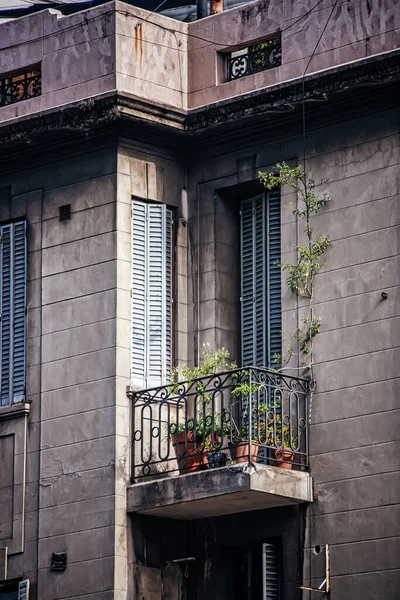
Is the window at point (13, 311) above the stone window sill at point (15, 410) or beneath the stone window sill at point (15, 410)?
above

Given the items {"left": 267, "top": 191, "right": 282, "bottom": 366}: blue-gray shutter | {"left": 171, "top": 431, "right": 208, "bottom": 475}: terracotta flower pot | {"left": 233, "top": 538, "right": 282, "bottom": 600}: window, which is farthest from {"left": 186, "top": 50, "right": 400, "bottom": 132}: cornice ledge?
{"left": 233, "top": 538, "right": 282, "bottom": 600}: window

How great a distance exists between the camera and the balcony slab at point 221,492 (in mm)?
20734

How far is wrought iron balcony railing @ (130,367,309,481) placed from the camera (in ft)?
69.9

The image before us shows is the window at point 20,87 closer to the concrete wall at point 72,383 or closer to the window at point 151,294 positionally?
the concrete wall at point 72,383

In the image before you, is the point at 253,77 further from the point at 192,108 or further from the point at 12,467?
the point at 12,467

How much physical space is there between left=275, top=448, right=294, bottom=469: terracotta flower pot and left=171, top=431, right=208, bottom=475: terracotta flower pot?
2.81 ft

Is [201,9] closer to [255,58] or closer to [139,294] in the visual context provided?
[255,58]

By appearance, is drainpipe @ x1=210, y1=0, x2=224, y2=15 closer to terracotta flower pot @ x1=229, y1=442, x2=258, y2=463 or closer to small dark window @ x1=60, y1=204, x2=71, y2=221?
small dark window @ x1=60, y1=204, x2=71, y2=221

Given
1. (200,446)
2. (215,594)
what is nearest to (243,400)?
(200,446)

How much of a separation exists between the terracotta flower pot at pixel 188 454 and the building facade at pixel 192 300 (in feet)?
0.17

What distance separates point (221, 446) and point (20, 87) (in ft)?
19.0

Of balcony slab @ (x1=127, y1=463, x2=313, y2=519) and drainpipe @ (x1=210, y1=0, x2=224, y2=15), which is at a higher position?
drainpipe @ (x1=210, y1=0, x2=224, y2=15)

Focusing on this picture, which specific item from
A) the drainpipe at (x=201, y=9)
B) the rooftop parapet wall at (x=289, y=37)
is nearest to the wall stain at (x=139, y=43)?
the rooftop parapet wall at (x=289, y=37)

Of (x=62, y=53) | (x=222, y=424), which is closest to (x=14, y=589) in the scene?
(x=222, y=424)
